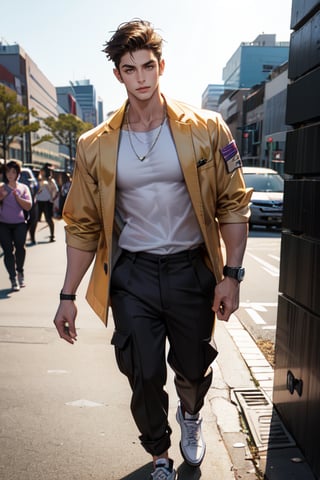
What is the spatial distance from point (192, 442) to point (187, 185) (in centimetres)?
139

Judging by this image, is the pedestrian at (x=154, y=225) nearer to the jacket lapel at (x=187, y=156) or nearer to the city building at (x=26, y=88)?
the jacket lapel at (x=187, y=156)

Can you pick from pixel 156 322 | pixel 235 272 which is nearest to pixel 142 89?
pixel 235 272

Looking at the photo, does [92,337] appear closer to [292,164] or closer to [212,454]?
[212,454]

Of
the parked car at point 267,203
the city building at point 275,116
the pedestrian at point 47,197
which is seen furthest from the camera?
the city building at point 275,116

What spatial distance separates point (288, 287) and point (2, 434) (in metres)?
1.86

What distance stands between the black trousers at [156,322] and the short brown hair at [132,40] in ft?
3.06

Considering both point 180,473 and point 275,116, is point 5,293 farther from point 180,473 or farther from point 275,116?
point 275,116

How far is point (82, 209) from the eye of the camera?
2.45 metres

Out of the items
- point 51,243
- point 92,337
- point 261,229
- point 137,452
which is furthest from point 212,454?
point 261,229

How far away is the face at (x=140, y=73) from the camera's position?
2.27m

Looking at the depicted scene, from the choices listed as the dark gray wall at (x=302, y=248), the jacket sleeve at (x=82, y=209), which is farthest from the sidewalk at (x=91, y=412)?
the jacket sleeve at (x=82, y=209)

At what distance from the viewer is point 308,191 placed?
8.25ft

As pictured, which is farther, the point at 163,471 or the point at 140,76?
the point at 163,471

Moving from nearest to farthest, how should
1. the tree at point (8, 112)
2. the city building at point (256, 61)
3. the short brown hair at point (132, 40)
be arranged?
the short brown hair at point (132, 40) → the tree at point (8, 112) → the city building at point (256, 61)
